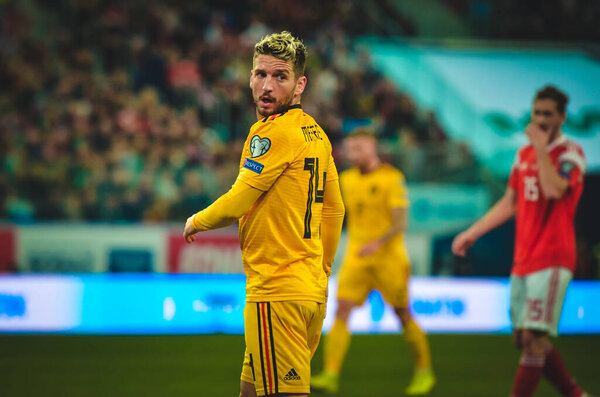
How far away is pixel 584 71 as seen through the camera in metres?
19.4

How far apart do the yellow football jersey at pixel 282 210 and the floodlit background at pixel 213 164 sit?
149 inches

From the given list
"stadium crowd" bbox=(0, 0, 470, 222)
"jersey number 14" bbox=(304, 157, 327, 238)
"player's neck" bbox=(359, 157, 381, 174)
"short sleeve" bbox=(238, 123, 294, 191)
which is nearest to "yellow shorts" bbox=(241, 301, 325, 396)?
"jersey number 14" bbox=(304, 157, 327, 238)

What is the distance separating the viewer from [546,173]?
505 centimetres

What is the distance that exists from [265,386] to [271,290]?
41 cm

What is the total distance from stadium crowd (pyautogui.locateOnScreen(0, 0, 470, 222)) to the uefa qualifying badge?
A: 9.02 m

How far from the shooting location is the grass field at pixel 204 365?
733 centimetres

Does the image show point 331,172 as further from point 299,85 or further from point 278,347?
point 278,347

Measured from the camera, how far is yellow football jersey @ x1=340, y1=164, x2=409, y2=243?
25.1 ft

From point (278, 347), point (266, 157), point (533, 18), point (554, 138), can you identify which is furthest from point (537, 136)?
point (533, 18)

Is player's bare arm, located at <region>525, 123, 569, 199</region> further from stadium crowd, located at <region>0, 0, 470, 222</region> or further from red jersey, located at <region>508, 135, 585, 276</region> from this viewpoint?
stadium crowd, located at <region>0, 0, 470, 222</region>

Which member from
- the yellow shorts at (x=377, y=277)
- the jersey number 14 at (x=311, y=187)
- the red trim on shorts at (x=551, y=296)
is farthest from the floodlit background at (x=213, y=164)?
the jersey number 14 at (x=311, y=187)

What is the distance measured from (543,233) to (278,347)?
236 cm

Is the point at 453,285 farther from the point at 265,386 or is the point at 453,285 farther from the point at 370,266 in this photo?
the point at 265,386

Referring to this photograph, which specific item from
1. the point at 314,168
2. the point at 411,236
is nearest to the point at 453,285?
the point at 411,236
